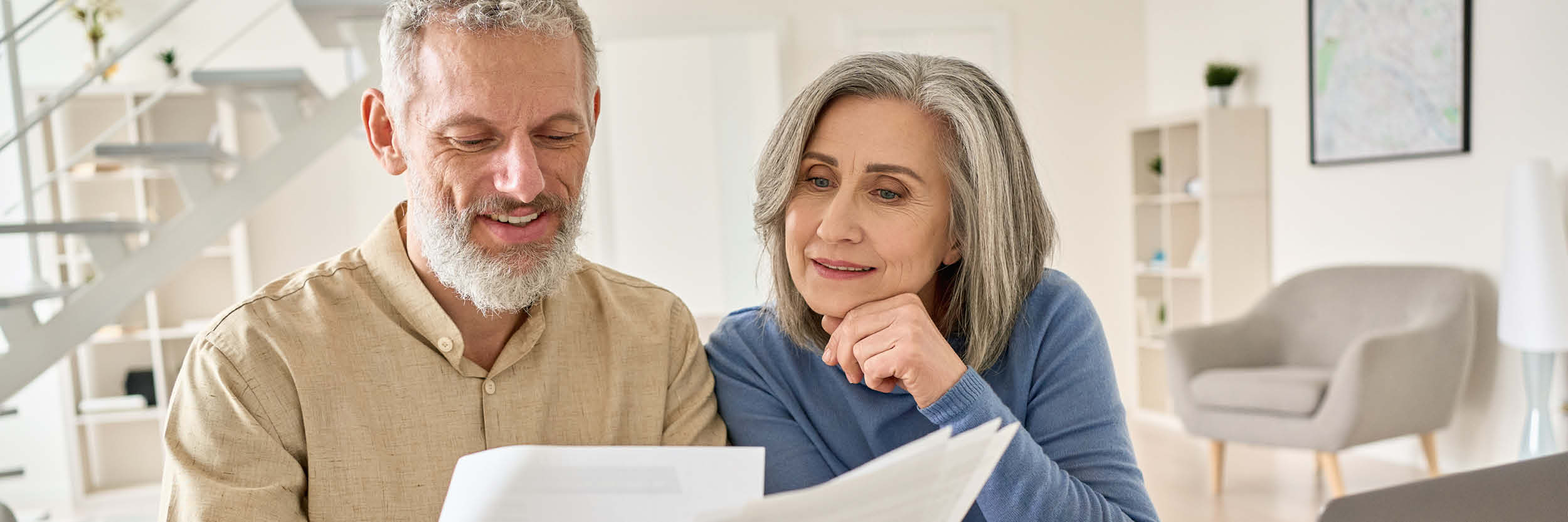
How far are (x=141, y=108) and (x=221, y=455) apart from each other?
3.66 meters

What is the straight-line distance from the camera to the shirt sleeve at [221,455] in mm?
1118

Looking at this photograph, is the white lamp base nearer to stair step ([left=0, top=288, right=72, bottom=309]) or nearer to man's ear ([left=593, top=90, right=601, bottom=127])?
man's ear ([left=593, top=90, right=601, bottom=127])

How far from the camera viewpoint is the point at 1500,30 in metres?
3.92

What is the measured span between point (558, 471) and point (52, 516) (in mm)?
5234

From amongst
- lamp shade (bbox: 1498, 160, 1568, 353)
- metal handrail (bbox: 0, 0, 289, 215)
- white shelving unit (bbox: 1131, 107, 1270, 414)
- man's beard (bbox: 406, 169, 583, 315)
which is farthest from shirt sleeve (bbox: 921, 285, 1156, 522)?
white shelving unit (bbox: 1131, 107, 1270, 414)

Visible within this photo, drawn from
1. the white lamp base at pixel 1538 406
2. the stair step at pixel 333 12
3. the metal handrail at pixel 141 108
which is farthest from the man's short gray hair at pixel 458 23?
the white lamp base at pixel 1538 406

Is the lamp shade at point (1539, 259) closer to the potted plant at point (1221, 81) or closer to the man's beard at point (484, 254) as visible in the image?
the potted plant at point (1221, 81)

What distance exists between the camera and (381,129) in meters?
1.40

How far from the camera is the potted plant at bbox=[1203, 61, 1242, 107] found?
5.22 m

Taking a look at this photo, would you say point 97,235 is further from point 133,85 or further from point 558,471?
point 558,471

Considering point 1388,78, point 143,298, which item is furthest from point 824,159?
point 143,298

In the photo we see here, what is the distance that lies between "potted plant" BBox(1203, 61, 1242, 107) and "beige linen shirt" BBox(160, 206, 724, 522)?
447 cm

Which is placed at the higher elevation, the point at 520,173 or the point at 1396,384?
the point at 520,173

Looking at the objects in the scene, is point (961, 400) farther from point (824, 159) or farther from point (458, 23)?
point (458, 23)
